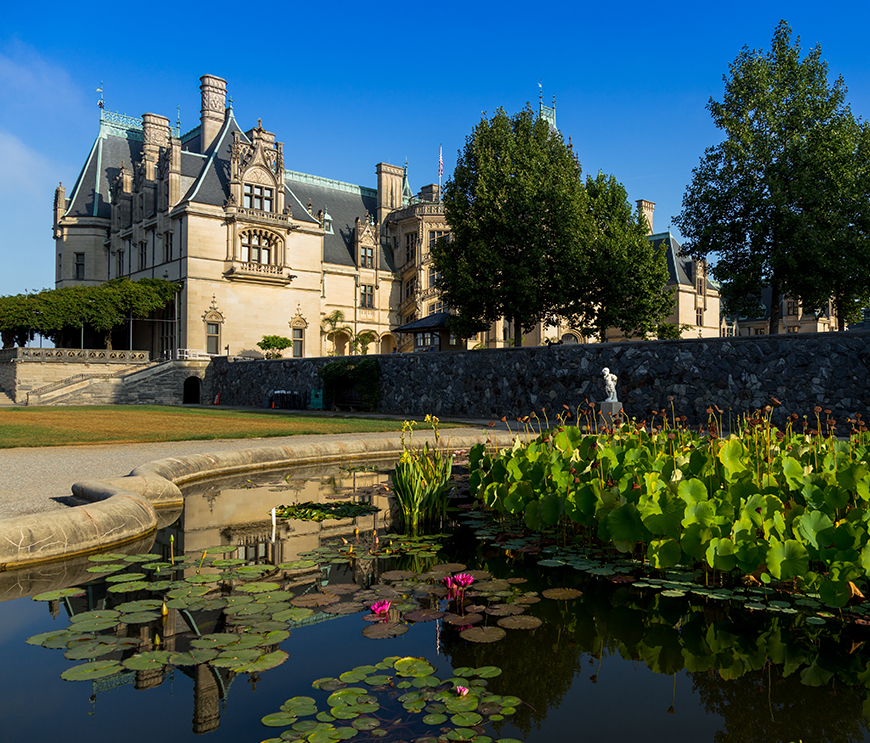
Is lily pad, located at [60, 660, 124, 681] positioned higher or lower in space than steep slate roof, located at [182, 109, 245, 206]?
lower

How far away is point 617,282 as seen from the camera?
31.5 meters

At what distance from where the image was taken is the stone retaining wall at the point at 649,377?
639 inches

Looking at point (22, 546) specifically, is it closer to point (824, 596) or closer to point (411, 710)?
point (411, 710)

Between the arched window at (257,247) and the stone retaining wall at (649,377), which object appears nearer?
the stone retaining wall at (649,377)

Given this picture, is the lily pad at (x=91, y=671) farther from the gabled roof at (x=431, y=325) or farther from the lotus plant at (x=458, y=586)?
the gabled roof at (x=431, y=325)

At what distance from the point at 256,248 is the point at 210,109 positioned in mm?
14353

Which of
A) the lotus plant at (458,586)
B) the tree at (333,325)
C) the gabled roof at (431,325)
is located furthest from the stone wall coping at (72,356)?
the lotus plant at (458,586)

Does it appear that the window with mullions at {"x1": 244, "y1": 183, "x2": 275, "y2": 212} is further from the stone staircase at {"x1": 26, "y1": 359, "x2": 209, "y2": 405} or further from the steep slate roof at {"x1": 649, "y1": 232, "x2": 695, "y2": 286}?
the steep slate roof at {"x1": 649, "y1": 232, "x2": 695, "y2": 286}

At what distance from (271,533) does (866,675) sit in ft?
15.7

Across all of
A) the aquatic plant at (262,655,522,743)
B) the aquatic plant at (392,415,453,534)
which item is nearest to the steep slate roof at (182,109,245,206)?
the aquatic plant at (392,415,453,534)

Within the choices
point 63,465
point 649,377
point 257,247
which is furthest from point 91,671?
point 257,247

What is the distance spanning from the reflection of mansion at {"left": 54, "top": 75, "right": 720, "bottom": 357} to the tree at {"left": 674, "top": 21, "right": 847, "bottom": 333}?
41.0 feet

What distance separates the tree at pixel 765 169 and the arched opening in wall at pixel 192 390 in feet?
97.2

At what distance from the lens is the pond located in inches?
113
